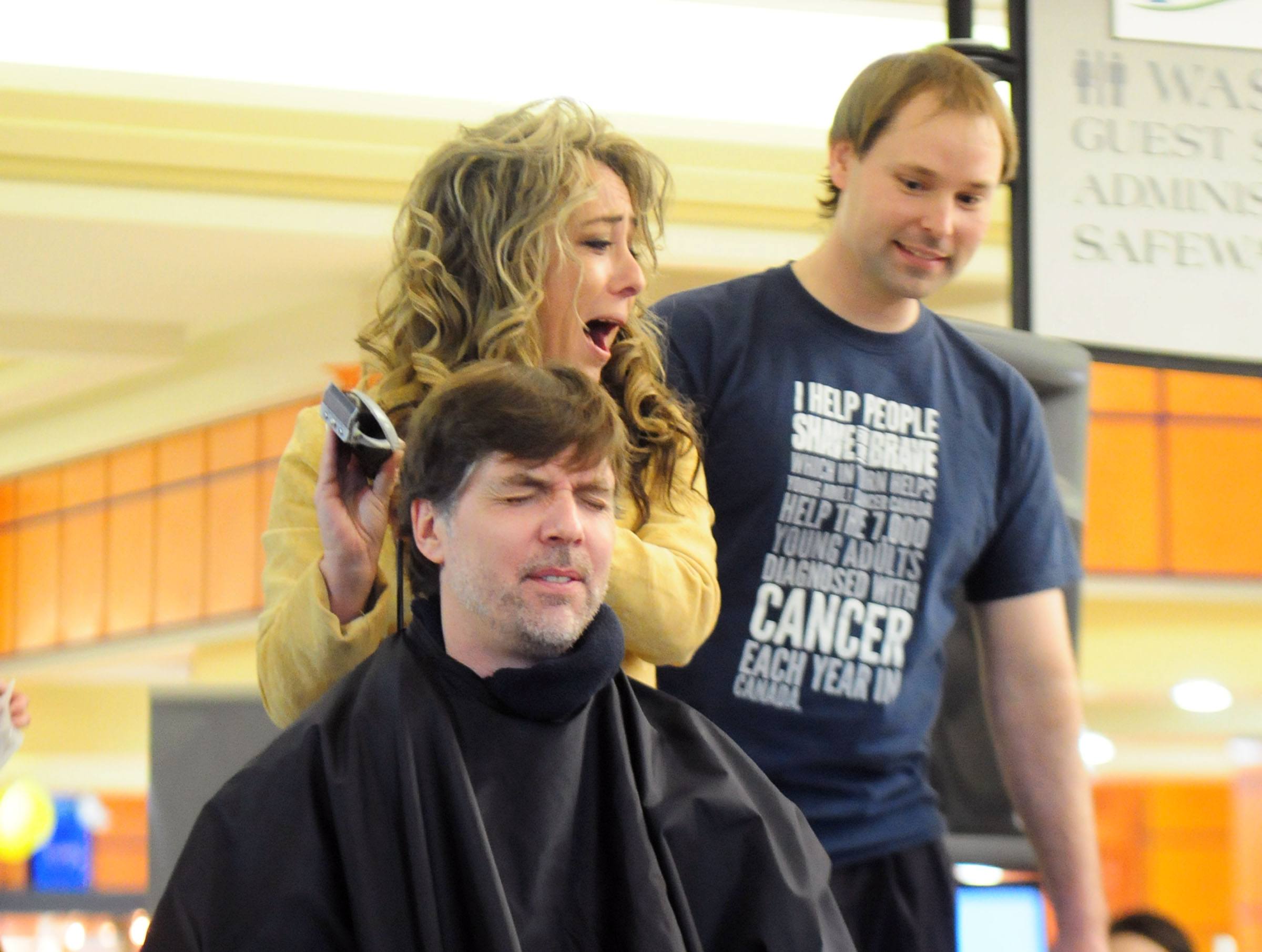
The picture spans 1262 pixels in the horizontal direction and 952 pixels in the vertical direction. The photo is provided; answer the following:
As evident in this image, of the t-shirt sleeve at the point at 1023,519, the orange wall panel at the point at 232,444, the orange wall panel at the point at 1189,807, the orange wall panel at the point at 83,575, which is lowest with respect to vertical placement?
the t-shirt sleeve at the point at 1023,519

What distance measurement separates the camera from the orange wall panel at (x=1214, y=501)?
974 centimetres

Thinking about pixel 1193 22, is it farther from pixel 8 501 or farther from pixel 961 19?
pixel 8 501

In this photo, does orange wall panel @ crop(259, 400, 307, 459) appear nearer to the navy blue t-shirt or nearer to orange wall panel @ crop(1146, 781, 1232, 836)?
the navy blue t-shirt

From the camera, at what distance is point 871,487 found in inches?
83.5

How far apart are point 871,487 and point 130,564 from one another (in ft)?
35.2

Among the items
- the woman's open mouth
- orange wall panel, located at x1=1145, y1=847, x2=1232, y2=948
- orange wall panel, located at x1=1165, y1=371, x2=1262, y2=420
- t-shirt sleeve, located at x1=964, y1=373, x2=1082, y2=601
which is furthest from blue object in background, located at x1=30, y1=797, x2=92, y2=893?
the woman's open mouth

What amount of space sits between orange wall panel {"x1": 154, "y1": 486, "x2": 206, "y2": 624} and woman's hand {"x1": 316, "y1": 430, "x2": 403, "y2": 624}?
10.00 metres

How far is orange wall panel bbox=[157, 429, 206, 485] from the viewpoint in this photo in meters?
11.3

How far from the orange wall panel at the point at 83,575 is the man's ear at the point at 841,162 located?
35.2ft

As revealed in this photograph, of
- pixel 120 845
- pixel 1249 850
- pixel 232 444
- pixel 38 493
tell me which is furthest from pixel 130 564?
pixel 1249 850

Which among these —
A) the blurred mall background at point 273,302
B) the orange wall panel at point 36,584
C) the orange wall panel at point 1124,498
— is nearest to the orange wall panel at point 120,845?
the blurred mall background at point 273,302

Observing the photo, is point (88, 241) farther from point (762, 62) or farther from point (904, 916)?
point (904, 916)

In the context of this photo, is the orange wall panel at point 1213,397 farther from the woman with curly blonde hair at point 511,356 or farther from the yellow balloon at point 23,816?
the yellow balloon at point 23,816

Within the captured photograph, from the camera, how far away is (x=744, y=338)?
84.4 inches
